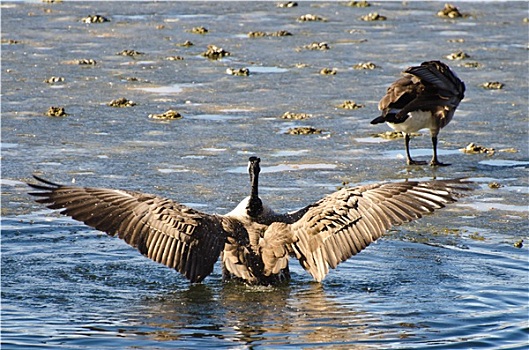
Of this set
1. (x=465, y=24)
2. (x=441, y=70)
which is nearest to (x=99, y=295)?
(x=441, y=70)

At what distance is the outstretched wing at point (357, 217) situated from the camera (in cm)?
760

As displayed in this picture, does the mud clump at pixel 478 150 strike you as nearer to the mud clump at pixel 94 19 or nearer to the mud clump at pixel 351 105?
the mud clump at pixel 351 105

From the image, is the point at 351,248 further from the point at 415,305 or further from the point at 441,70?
the point at 441,70

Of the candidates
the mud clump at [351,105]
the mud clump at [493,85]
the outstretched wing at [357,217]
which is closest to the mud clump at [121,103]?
the mud clump at [351,105]

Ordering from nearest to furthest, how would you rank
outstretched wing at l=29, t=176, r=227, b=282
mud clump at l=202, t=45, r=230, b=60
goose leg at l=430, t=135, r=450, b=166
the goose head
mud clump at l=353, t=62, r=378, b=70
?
outstretched wing at l=29, t=176, r=227, b=282 → the goose head → goose leg at l=430, t=135, r=450, b=166 → mud clump at l=353, t=62, r=378, b=70 → mud clump at l=202, t=45, r=230, b=60

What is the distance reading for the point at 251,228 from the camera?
783 centimetres

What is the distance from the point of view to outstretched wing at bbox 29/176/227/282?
7496mm

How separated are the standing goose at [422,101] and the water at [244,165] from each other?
0.38 metres

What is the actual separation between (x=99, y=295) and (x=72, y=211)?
620mm

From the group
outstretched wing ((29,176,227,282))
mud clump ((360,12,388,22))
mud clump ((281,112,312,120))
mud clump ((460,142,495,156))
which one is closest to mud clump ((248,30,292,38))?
mud clump ((360,12,388,22))

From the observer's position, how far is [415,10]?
1981 cm

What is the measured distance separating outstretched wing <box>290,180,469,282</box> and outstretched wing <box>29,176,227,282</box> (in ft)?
2.13

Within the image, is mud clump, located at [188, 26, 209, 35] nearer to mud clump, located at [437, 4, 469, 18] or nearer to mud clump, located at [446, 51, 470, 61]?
mud clump, located at [446, 51, 470, 61]

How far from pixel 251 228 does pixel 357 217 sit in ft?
2.61
